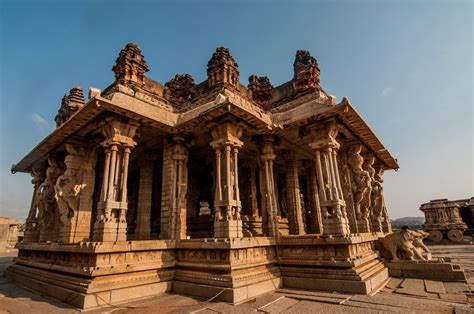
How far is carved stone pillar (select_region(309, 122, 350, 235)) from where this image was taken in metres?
8.88

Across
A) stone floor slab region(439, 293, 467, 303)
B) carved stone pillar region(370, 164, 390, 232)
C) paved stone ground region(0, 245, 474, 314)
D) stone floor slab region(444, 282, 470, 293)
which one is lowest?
stone floor slab region(444, 282, 470, 293)

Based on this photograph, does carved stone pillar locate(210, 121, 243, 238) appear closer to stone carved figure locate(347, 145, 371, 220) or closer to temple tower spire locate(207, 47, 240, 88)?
temple tower spire locate(207, 47, 240, 88)

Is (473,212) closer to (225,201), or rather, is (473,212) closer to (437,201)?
(437,201)

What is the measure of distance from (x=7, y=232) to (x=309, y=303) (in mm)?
43250

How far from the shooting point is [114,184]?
8.80 meters

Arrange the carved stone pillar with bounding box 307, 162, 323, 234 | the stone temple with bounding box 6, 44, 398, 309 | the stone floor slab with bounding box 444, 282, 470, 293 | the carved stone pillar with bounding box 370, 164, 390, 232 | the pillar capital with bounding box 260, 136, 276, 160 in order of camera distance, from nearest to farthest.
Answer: the stone floor slab with bounding box 444, 282, 470, 293 < the stone temple with bounding box 6, 44, 398, 309 < the pillar capital with bounding box 260, 136, 276, 160 < the carved stone pillar with bounding box 370, 164, 390, 232 < the carved stone pillar with bounding box 307, 162, 323, 234

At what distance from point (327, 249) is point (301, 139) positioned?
16.5ft

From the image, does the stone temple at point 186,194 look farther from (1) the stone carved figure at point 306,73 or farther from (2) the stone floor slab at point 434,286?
(2) the stone floor slab at point 434,286

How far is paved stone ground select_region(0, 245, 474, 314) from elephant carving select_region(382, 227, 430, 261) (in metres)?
1.99

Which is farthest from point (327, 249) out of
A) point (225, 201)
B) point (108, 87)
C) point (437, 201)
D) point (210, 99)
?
Result: point (437, 201)

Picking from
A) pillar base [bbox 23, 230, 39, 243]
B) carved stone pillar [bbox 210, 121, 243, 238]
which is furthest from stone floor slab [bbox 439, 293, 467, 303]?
pillar base [bbox 23, 230, 39, 243]

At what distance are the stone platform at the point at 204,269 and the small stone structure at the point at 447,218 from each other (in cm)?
2870

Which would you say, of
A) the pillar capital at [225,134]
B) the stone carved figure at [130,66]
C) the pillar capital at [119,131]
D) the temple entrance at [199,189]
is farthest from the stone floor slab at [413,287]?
the stone carved figure at [130,66]

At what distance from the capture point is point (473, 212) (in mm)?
36219
